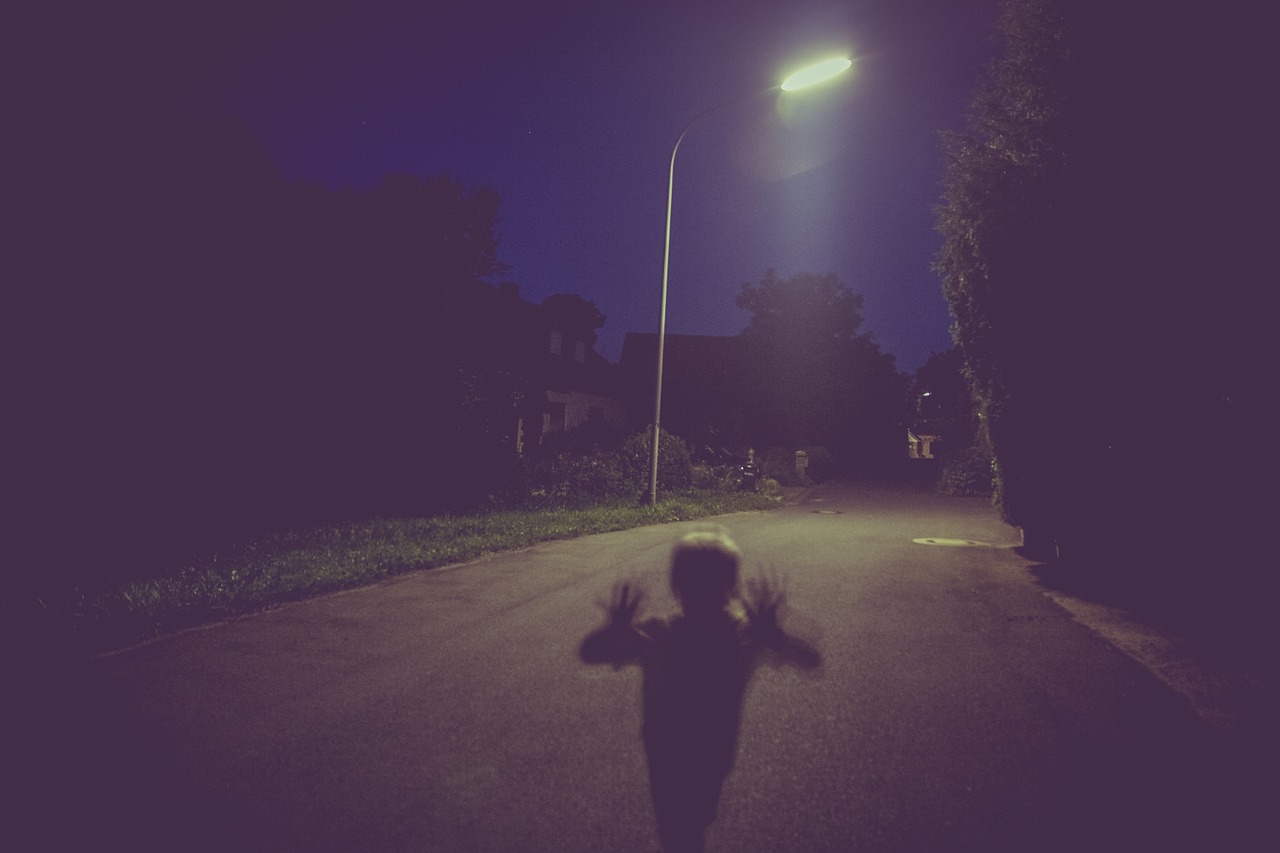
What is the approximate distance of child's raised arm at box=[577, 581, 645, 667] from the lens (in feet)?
17.1

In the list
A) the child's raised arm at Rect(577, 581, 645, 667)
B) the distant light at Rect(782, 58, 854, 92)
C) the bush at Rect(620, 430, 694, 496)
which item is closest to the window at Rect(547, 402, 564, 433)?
the bush at Rect(620, 430, 694, 496)

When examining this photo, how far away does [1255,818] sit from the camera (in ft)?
9.78

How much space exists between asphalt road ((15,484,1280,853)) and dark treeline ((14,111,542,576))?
4.99 meters

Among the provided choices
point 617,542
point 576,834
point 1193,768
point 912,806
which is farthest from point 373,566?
point 1193,768

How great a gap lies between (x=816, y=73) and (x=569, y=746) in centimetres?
1180

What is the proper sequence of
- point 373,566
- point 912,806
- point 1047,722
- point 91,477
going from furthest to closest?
1. point 91,477
2. point 373,566
3. point 1047,722
4. point 912,806

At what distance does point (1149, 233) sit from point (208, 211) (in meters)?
13.2

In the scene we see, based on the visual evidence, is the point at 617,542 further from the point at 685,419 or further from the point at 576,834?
the point at 685,419

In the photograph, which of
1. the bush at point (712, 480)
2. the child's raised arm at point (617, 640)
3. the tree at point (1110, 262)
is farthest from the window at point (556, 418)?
the child's raised arm at point (617, 640)

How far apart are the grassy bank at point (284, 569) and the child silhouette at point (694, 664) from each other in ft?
11.2

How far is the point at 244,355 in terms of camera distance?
1189cm

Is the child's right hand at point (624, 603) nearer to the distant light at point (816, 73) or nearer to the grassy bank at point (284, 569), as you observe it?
the grassy bank at point (284, 569)

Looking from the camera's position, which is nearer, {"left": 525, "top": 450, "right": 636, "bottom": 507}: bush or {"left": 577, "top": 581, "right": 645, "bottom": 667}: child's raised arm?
{"left": 577, "top": 581, "right": 645, "bottom": 667}: child's raised arm

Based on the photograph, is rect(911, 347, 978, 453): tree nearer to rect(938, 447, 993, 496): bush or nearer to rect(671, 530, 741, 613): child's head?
rect(938, 447, 993, 496): bush
